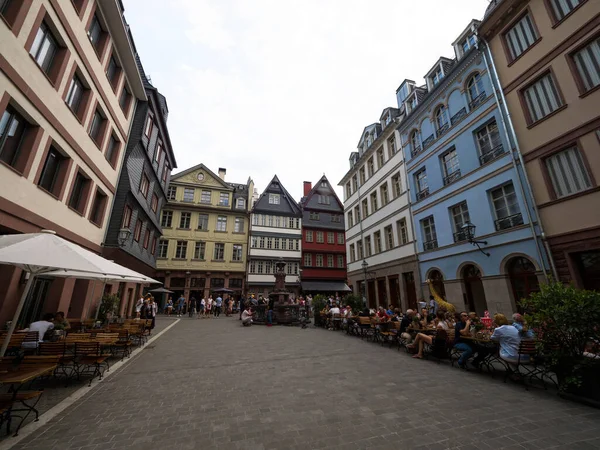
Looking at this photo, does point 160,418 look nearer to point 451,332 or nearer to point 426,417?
point 426,417

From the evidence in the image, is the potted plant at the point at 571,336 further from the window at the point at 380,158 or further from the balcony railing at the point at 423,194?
the window at the point at 380,158

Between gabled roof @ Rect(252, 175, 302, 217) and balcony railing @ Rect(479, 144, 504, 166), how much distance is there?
932 inches

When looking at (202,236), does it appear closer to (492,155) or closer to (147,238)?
(147,238)

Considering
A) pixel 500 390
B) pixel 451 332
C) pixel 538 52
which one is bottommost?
pixel 500 390

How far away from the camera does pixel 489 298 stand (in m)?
11.9

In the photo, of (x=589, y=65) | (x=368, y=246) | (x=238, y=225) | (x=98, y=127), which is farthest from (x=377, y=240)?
(x=98, y=127)

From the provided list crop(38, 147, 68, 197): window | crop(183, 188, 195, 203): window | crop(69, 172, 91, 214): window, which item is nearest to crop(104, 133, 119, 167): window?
crop(69, 172, 91, 214): window

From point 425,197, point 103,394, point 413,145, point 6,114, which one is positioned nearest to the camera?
point 103,394

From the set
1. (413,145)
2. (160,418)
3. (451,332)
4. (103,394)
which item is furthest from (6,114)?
(413,145)

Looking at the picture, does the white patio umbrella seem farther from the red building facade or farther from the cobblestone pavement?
the red building facade

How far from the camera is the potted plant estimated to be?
183 inches

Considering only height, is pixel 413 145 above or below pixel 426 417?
above

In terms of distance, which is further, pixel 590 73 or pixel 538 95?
pixel 538 95

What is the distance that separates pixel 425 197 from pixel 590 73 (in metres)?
8.49
